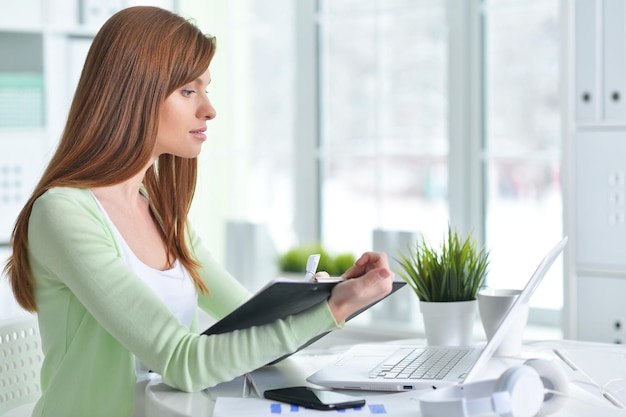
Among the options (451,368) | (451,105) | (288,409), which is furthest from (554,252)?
(451,105)

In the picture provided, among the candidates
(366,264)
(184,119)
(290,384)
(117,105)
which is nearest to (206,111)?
(184,119)

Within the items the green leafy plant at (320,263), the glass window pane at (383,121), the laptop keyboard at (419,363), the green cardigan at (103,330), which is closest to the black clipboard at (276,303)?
the green cardigan at (103,330)

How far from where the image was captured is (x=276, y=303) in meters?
1.41

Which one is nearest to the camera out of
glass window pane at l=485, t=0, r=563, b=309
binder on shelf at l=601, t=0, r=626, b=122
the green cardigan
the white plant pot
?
the green cardigan

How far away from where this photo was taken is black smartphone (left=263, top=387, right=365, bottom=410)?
52.9 inches

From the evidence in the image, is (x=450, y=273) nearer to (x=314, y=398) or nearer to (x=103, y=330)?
(x=314, y=398)

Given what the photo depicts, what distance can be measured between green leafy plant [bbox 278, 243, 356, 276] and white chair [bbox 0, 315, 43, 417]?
1305 mm

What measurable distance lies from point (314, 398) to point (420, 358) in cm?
33

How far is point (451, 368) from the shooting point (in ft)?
5.02

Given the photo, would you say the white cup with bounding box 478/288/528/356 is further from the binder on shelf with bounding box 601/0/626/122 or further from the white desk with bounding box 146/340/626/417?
the binder on shelf with bounding box 601/0/626/122

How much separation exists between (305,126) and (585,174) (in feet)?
4.48

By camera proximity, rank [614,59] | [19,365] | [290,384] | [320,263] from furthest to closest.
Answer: [320,263] < [614,59] < [19,365] < [290,384]

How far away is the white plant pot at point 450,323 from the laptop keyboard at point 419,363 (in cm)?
5

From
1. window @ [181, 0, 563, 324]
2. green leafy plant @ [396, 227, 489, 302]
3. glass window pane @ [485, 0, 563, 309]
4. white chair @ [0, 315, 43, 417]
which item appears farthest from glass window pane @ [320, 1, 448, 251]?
white chair @ [0, 315, 43, 417]
